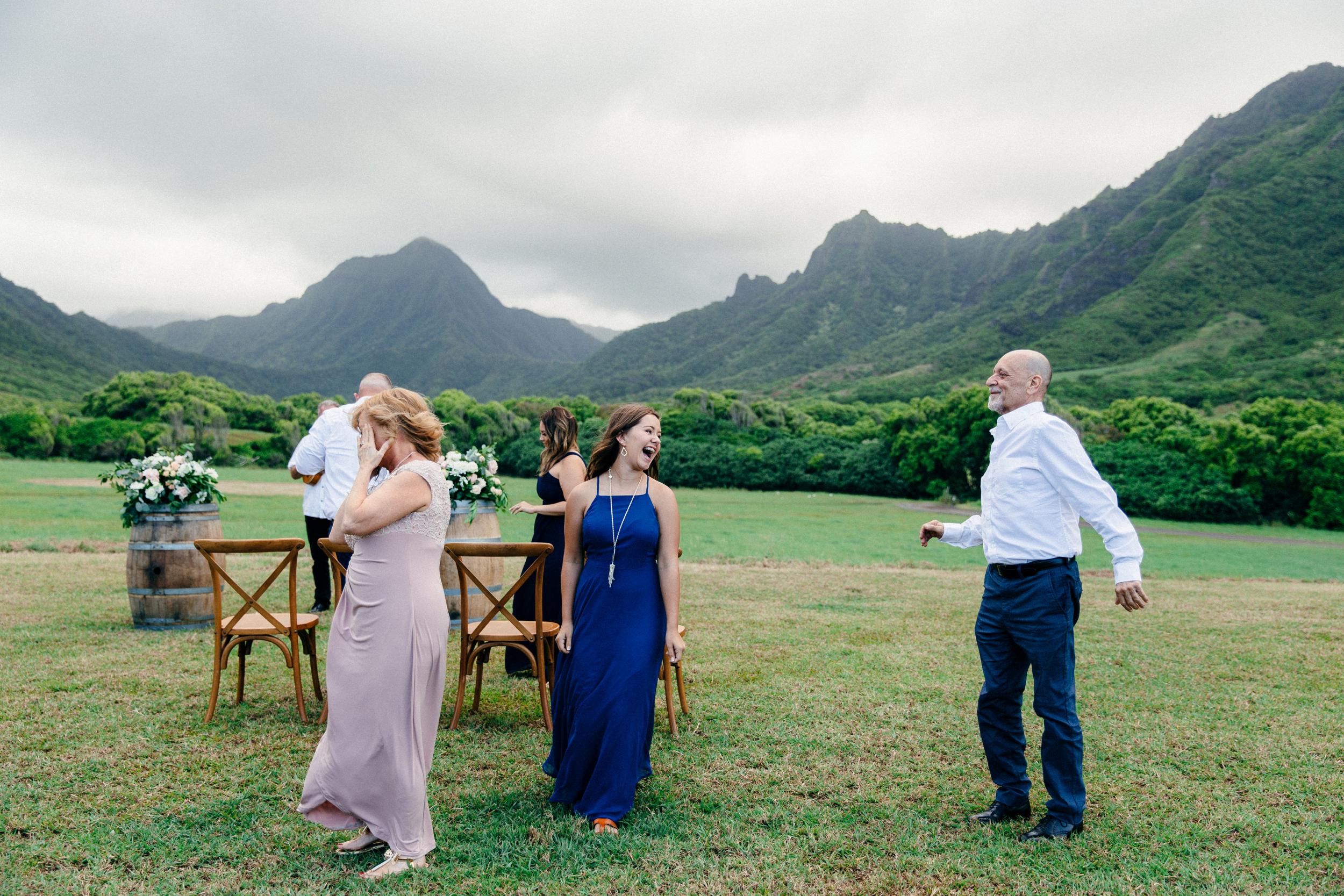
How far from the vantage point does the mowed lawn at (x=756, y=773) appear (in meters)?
3.93

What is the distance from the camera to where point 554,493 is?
7289mm

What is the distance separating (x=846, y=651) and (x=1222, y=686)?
3.50 m

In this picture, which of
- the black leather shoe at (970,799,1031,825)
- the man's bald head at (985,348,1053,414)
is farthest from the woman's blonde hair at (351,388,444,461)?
the black leather shoe at (970,799,1031,825)

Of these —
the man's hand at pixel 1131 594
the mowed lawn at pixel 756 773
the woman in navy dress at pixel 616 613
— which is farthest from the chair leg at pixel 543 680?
the man's hand at pixel 1131 594

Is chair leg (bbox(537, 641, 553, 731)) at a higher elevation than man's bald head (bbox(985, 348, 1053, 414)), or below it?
below

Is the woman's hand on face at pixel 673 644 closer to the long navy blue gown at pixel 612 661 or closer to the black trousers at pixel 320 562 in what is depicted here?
the long navy blue gown at pixel 612 661

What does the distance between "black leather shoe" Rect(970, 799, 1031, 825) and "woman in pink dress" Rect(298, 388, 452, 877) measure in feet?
9.76

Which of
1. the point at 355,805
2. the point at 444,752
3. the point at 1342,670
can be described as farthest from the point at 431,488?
the point at 1342,670

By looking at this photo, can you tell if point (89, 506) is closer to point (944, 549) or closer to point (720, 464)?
point (944, 549)

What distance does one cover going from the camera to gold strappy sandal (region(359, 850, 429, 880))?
12.4 ft

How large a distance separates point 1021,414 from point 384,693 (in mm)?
3634

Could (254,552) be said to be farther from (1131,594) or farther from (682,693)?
(1131,594)

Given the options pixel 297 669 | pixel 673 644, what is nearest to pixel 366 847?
pixel 673 644

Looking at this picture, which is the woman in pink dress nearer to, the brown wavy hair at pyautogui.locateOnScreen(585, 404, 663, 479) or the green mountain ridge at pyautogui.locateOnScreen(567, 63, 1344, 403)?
the brown wavy hair at pyautogui.locateOnScreen(585, 404, 663, 479)
